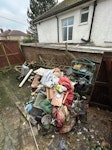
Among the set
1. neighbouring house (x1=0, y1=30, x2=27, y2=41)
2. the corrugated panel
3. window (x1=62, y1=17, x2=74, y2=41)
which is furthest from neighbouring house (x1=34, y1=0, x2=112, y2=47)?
neighbouring house (x1=0, y1=30, x2=27, y2=41)

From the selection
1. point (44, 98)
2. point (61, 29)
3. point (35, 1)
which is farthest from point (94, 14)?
point (35, 1)

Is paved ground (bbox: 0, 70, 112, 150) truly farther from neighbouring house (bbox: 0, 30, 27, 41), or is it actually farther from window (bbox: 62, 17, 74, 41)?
neighbouring house (bbox: 0, 30, 27, 41)

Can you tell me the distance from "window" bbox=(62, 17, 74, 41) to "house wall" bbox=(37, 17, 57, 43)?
105cm

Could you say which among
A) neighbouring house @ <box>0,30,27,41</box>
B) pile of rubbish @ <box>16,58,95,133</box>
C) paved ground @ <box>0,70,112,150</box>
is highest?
neighbouring house @ <box>0,30,27,41</box>

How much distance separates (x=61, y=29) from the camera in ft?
31.1

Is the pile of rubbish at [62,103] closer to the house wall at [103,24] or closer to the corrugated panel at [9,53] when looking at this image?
the house wall at [103,24]

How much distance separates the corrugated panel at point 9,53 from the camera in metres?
7.15

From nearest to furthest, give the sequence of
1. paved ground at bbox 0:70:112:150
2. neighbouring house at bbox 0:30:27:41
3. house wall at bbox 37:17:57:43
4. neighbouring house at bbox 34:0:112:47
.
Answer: paved ground at bbox 0:70:112:150, neighbouring house at bbox 34:0:112:47, house wall at bbox 37:17:57:43, neighbouring house at bbox 0:30:27:41

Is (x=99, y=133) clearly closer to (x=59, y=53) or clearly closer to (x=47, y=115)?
(x=47, y=115)

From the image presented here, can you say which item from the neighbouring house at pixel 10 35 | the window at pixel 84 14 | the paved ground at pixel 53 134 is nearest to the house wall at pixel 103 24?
the window at pixel 84 14

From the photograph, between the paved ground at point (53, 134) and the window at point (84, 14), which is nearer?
the paved ground at point (53, 134)

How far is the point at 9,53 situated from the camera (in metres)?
7.44

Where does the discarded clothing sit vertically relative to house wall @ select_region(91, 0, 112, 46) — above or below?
below

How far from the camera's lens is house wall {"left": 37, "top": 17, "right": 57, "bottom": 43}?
1007 cm
